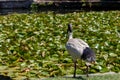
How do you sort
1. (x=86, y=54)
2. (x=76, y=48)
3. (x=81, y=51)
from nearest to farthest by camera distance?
(x=86, y=54) < (x=81, y=51) < (x=76, y=48)

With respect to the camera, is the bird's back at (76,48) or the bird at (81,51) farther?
the bird's back at (76,48)

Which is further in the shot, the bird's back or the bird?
the bird's back

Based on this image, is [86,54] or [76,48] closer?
[86,54]

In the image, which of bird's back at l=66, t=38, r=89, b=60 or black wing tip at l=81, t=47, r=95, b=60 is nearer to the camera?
black wing tip at l=81, t=47, r=95, b=60

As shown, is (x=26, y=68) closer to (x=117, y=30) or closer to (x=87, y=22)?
(x=117, y=30)

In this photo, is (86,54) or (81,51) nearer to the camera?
(86,54)

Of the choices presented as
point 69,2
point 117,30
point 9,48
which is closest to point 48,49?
point 9,48

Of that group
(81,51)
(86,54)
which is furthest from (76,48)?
(86,54)

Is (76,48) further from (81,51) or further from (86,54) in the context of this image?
(86,54)

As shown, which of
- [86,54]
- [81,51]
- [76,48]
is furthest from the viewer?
[76,48]

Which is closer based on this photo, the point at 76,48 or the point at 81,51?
the point at 81,51

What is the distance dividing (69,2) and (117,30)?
1588cm

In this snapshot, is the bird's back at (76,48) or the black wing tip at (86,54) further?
the bird's back at (76,48)

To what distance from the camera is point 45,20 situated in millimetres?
17406
